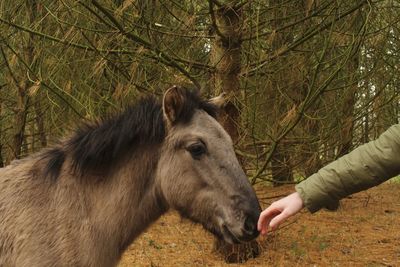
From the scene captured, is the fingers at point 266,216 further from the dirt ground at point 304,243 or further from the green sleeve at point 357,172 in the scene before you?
the dirt ground at point 304,243

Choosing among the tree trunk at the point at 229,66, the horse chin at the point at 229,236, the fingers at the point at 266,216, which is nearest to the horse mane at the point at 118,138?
the horse chin at the point at 229,236

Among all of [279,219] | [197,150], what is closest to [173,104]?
[197,150]

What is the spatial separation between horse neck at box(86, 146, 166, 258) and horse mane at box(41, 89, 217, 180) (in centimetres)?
9

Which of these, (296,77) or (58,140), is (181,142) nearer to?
(58,140)

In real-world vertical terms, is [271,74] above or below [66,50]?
below

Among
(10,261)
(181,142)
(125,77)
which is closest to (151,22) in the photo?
(125,77)

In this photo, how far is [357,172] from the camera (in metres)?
2.32

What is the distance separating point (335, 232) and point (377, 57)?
3.12 metres

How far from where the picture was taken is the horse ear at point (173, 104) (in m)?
3.43

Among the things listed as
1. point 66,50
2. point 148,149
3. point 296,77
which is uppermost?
point 66,50

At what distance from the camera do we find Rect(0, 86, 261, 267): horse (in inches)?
129

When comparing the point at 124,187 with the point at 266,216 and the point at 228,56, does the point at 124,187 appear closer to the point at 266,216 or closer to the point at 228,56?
the point at 266,216

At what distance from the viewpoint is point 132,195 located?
3523 mm

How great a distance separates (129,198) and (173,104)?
75 centimetres
